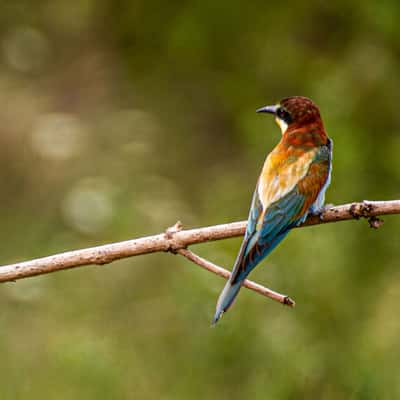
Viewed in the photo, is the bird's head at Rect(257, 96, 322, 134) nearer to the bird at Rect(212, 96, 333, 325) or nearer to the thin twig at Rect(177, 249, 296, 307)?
the bird at Rect(212, 96, 333, 325)

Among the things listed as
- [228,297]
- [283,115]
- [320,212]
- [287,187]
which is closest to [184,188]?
[283,115]

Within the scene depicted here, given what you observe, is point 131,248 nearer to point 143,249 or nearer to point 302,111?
point 143,249

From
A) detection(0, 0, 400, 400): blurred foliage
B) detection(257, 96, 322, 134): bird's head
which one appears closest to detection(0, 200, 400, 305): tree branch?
detection(257, 96, 322, 134): bird's head

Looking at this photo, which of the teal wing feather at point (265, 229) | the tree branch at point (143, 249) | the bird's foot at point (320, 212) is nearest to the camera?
the tree branch at point (143, 249)

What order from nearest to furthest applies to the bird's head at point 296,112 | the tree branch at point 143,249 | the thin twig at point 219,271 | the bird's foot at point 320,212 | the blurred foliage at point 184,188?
the thin twig at point 219,271 < the tree branch at point 143,249 < the bird's foot at point 320,212 < the bird's head at point 296,112 < the blurred foliage at point 184,188

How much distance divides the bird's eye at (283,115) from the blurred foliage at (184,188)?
0.90 m

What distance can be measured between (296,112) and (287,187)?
447mm

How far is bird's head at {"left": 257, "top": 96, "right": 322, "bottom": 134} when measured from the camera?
154 inches

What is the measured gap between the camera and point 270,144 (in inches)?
206

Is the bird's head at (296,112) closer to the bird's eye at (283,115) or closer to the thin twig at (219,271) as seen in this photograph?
the bird's eye at (283,115)

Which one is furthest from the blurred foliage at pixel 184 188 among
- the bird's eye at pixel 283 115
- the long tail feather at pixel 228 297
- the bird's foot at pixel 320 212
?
the long tail feather at pixel 228 297

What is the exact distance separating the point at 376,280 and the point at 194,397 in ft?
3.69

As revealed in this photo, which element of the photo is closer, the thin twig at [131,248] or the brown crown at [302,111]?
the thin twig at [131,248]

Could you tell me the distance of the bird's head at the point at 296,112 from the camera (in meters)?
3.90
